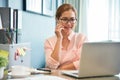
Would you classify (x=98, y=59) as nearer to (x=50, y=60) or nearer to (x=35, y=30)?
(x=50, y=60)

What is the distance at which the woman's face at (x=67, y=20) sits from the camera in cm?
216


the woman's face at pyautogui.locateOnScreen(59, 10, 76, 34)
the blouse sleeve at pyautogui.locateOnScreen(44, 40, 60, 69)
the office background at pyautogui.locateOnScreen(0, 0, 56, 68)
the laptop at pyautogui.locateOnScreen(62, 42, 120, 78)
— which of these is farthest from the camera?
the office background at pyautogui.locateOnScreen(0, 0, 56, 68)

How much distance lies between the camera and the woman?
2.06 meters

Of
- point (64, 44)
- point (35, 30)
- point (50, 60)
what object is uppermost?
point (35, 30)

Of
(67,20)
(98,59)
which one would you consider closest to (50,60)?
(67,20)

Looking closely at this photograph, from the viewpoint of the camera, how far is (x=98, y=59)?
137 centimetres

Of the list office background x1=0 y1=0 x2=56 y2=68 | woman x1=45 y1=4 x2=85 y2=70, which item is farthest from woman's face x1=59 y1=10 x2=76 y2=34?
office background x1=0 y1=0 x2=56 y2=68

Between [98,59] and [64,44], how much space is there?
2.87 ft

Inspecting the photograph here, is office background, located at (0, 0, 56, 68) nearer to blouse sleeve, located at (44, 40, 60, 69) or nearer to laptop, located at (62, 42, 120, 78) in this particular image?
blouse sleeve, located at (44, 40, 60, 69)

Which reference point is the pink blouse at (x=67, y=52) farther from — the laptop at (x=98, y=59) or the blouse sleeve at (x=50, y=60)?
the laptop at (x=98, y=59)

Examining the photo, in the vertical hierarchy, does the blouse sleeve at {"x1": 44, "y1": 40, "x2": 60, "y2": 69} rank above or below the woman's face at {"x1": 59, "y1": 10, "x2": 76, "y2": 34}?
below

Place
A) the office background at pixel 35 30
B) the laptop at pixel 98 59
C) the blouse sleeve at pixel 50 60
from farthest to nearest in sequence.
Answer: the office background at pixel 35 30 < the blouse sleeve at pixel 50 60 < the laptop at pixel 98 59

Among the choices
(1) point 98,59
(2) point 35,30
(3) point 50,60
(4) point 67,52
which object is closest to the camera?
(1) point 98,59

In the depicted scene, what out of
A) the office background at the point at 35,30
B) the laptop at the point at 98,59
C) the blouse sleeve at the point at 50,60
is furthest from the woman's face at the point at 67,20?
the laptop at the point at 98,59
